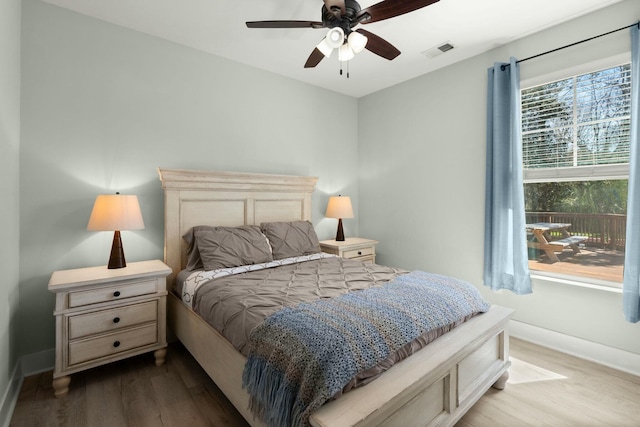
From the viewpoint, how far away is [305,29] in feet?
8.35

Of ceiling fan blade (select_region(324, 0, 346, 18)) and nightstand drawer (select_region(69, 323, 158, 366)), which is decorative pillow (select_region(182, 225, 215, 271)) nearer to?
nightstand drawer (select_region(69, 323, 158, 366))

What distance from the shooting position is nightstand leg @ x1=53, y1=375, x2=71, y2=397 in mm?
A: 1886

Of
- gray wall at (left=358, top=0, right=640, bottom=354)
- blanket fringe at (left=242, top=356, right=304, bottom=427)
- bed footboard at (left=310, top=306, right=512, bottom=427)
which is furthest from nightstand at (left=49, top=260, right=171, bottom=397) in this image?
gray wall at (left=358, top=0, right=640, bottom=354)

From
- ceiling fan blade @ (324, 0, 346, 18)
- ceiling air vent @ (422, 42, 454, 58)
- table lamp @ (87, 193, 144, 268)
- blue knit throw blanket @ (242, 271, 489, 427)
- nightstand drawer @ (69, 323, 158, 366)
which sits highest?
ceiling air vent @ (422, 42, 454, 58)

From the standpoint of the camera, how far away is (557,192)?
2631 millimetres

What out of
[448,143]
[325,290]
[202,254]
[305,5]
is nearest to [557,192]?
[448,143]

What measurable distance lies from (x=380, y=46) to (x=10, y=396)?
10.6 ft

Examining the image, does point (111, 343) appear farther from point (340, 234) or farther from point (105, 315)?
→ point (340, 234)

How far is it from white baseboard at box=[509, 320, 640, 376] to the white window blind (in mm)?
1319

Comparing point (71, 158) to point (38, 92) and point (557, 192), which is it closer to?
point (38, 92)

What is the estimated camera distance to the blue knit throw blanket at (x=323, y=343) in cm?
114

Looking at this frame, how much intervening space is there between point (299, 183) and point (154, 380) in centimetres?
227

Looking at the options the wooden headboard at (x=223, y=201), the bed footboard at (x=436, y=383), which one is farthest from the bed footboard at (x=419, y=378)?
the wooden headboard at (x=223, y=201)

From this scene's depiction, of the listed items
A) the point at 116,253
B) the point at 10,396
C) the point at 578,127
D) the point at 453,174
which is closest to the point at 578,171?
the point at 578,127
